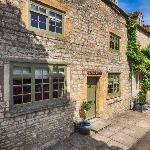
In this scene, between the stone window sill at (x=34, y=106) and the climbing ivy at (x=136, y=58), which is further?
the climbing ivy at (x=136, y=58)

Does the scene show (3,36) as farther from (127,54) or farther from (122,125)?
(127,54)

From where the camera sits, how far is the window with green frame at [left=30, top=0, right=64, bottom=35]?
27.3 ft

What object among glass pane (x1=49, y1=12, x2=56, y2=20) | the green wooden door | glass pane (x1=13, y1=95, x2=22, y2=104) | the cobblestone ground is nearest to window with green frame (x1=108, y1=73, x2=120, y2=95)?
the green wooden door

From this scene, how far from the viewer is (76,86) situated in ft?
34.9

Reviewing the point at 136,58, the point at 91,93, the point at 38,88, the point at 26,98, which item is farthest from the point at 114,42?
the point at 26,98

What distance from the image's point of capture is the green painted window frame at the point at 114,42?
1423 centimetres

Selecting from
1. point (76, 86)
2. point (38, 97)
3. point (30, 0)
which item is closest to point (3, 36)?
point (30, 0)

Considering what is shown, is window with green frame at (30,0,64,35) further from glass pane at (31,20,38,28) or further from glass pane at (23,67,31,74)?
glass pane at (23,67,31,74)

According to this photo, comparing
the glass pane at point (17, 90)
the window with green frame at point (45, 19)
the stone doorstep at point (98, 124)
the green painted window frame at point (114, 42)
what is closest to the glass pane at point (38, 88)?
the glass pane at point (17, 90)

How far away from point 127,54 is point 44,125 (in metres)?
9.63

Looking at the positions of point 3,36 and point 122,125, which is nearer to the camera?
point 3,36

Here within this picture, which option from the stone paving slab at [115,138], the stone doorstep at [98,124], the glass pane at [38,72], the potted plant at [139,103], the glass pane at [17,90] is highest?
the glass pane at [38,72]

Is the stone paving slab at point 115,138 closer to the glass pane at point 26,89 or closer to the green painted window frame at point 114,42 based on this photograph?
the glass pane at point 26,89

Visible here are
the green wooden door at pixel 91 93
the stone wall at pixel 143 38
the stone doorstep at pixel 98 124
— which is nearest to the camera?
the stone doorstep at pixel 98 124
